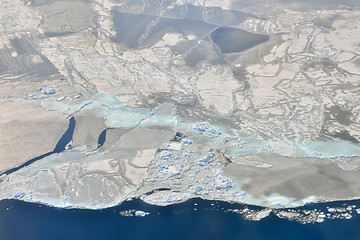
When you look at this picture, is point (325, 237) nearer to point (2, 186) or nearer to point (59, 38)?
point (2, 186)

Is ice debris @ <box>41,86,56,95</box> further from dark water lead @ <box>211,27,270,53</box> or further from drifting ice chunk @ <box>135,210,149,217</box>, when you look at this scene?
dark water lead @ <box>211,27,270,53</box>

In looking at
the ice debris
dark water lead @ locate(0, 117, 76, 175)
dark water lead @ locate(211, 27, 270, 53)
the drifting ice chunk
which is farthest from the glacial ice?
dark water lead @ locate(211, 27, 270, 53)

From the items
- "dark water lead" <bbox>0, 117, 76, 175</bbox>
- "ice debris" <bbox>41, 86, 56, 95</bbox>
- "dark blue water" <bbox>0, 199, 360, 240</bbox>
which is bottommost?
"dark blue water" <bbox>0, 199, 360, 240</bbox>

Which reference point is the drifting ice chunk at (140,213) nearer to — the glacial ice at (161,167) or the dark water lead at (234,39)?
the glacial ice at (161,167)

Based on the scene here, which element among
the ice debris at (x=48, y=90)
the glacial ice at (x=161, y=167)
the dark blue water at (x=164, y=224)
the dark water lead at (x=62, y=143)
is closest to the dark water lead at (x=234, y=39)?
the glacial ice at (x=161, y=167)

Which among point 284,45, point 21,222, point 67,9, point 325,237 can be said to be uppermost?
point 67,9

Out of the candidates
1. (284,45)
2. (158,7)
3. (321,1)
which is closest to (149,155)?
(284,45)
